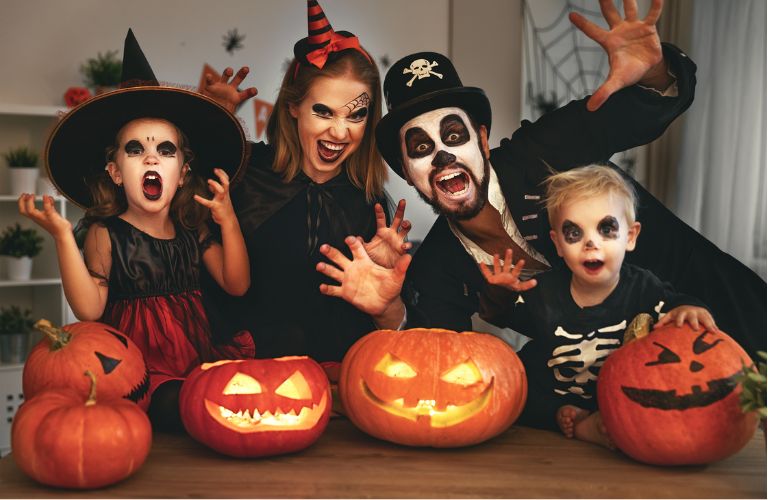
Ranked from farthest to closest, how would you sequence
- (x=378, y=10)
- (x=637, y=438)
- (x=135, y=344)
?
(x=378, y=10), (x=135, y=344), (x=637, y=438)

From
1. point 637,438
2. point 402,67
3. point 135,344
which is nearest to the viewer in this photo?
point 637,438

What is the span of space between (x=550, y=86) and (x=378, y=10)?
47.8 inches

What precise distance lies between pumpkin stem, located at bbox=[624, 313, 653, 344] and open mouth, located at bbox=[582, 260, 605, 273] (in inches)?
4.7

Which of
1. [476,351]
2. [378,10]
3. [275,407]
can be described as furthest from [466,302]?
[378,10]

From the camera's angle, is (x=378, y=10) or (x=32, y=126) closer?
(x=32, y=126)

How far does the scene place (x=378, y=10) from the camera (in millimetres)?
4648

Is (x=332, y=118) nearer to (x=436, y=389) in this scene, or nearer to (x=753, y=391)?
(x=436, y=389)

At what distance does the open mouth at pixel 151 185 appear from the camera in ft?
5.08

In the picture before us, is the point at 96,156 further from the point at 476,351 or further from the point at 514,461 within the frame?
the point at 514,461

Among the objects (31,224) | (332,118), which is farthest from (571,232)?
(31,224)

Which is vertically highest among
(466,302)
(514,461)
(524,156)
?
(524,156)

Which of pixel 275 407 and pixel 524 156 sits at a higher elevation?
pixel 524 156

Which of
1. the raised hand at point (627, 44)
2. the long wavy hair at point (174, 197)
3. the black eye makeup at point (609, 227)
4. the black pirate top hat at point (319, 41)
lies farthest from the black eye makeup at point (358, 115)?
the black eye makeup at point (609, 227)

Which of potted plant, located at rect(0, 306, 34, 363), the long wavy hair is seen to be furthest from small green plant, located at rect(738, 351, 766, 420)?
potted plant, located at rect(0, 306, 34, 363)
